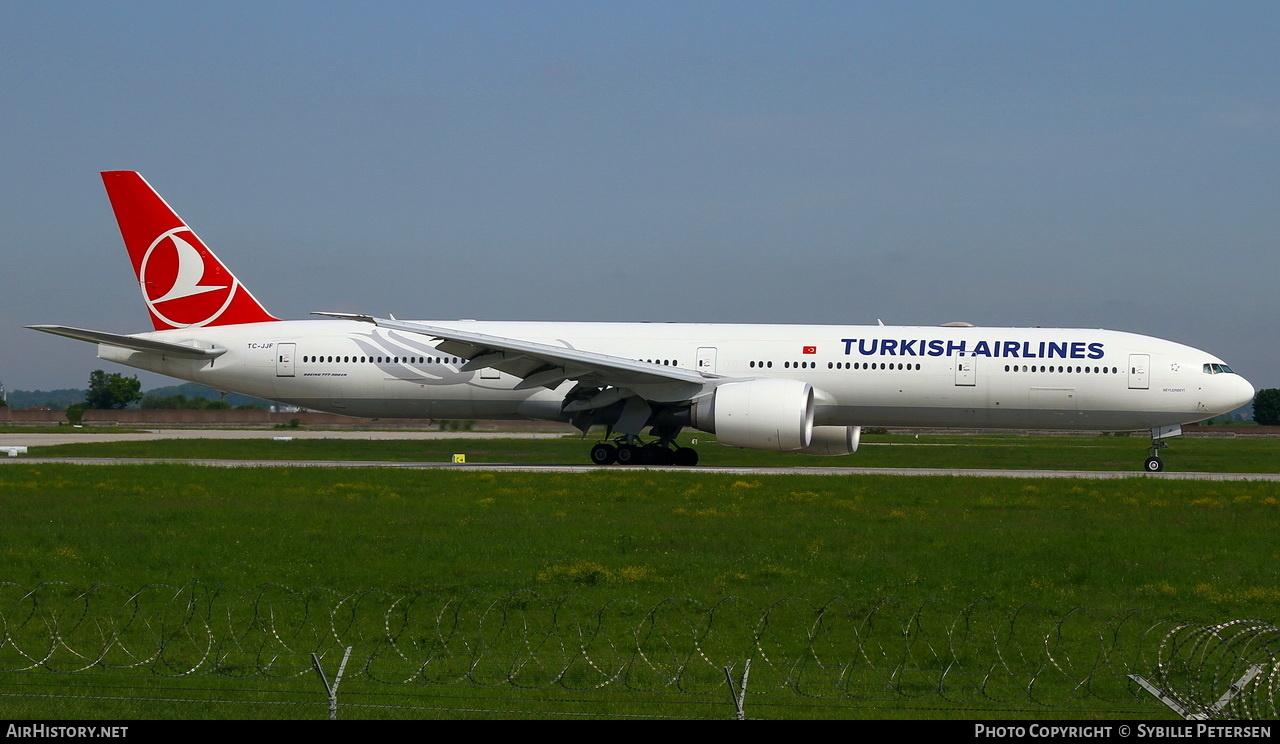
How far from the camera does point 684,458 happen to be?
28.7 meters

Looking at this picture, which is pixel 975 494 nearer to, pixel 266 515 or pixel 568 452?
pixel 266 515

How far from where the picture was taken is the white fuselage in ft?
89.7

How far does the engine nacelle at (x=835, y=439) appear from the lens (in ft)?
98.0

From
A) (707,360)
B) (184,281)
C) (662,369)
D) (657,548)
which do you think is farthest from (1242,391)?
(184,281)

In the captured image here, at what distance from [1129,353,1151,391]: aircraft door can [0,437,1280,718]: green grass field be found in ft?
15.6

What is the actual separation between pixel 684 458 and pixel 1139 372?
10.7 metres

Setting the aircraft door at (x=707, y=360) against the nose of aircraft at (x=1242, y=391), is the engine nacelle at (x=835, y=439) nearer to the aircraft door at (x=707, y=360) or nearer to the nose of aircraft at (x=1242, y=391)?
the aircraft door at (x=707, y=360)

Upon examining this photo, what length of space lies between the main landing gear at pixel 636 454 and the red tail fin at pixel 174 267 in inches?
390

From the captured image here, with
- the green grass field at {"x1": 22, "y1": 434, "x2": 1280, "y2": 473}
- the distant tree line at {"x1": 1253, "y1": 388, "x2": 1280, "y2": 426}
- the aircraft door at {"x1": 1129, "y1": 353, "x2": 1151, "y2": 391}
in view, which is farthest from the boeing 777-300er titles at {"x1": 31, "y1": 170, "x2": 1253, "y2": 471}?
the distant tree line at {"x1": 1253, "y1": 388, "x2": 1280, "y2": 426}

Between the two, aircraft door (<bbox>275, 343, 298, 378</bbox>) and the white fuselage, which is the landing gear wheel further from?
aircraft door (<bbox>275, 343, 298, 378</bbox>)

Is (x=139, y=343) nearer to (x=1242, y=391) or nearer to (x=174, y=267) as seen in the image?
(x=174, y=267)

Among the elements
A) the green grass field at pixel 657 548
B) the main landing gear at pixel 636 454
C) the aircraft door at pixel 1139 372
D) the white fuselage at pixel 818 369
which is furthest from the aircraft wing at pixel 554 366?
the aircraft door at pixel 1139 372
